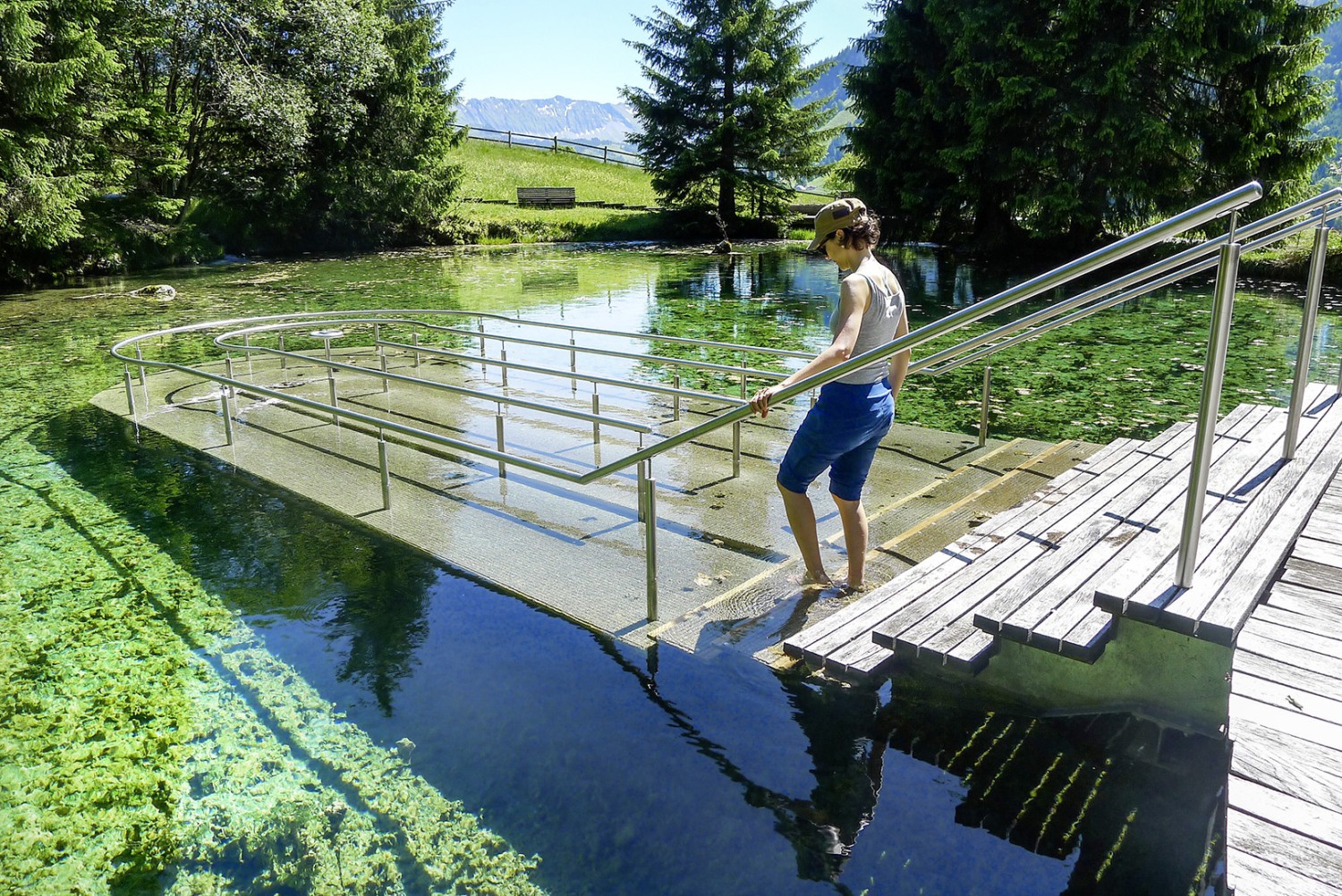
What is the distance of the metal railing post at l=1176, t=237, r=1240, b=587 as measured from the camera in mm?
2510

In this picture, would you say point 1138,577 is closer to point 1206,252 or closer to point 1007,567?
point 1007,567

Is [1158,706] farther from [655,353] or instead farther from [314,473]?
[655,353]

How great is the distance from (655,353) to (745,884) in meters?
9.30

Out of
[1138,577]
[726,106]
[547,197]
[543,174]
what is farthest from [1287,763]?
[543,174]

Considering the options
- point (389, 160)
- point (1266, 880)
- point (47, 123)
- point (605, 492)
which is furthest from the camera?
point (389, 160)

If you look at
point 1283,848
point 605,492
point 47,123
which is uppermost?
point 47,123

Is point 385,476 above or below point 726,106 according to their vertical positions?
below

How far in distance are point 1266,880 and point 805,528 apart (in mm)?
2240

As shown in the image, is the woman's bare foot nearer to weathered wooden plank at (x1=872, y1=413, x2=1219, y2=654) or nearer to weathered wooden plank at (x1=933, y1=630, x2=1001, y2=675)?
weathered wooden plank at (x1=872, y1=413, x2=1219, y2=654)

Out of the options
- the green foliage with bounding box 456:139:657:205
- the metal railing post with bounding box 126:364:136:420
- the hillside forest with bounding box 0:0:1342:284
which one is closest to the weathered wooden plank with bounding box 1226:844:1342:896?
the metal railing post with bounding box 126:364:136:420

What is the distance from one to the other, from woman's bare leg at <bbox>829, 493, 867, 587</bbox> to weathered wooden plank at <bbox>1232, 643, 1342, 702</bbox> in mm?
1605

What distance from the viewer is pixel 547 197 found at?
39.0 m

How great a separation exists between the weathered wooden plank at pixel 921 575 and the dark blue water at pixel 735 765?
9.8 inches

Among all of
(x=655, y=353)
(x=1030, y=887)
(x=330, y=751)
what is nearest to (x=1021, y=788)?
(x=1030, y=887)
